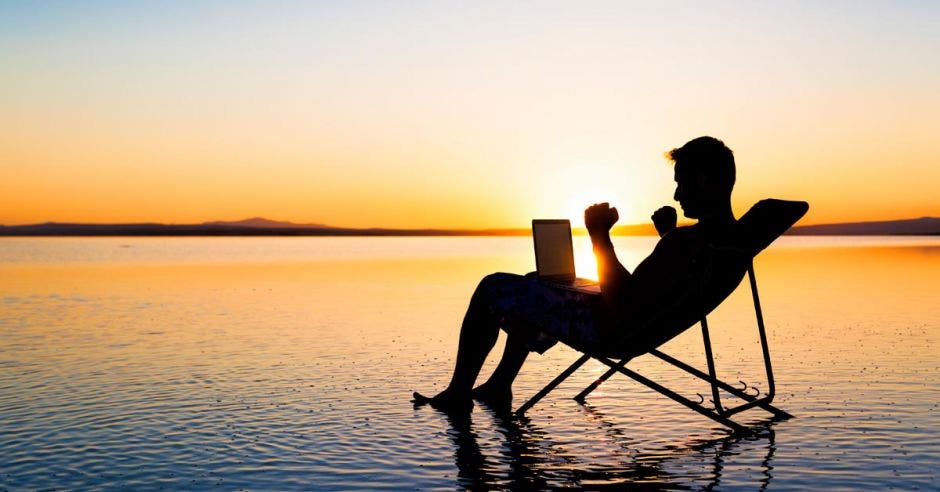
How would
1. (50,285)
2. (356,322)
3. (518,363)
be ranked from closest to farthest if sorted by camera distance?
1. (518,363)
2. (356,322)
3. (50,285)

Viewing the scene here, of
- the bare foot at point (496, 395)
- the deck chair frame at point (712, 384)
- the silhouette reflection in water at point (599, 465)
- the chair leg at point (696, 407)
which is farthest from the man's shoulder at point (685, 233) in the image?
the bare foot at point (496, 395)

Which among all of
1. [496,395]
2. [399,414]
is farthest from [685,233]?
[399,414]

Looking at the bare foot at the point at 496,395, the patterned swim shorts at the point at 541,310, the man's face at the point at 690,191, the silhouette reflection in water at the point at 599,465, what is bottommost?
the silhouette reflection in water at the point at 599,465

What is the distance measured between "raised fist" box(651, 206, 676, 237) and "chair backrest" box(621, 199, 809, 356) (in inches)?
22.7

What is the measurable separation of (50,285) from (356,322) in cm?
1511

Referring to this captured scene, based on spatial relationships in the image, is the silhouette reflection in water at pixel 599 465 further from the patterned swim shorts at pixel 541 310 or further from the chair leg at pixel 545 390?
the patterned swim shorts at pixel 541 310

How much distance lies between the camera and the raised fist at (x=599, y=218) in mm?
6668

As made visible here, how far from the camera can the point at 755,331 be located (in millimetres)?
14391

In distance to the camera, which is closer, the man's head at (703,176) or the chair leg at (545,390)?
the man's head at (703,176)

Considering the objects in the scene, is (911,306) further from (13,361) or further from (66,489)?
(66,489)

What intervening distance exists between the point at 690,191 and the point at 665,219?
64cm

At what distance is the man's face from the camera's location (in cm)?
661

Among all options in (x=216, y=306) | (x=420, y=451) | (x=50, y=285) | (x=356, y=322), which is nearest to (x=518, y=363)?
(x=420, y=451)

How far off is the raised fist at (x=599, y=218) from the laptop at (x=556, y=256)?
1.86 ft
